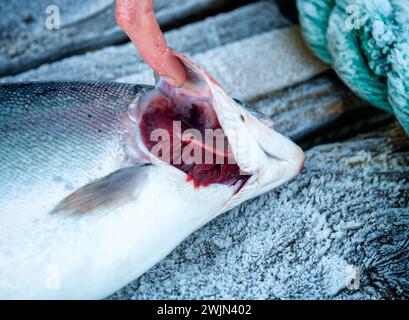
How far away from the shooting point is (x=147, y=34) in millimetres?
918

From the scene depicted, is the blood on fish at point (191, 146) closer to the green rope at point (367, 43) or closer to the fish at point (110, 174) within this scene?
the fish at point (110, 174)

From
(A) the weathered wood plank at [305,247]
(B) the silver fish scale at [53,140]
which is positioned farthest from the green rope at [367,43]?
(B) the silver fish scale at [53,140]

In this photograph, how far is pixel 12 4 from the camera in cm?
167

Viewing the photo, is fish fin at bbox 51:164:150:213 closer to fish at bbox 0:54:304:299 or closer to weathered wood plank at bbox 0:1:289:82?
fish at bbox 0:54:304:299

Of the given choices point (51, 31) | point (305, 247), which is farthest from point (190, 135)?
point (51, 31)

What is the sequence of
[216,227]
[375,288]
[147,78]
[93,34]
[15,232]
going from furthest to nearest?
1. [93,34]
2. [147,78]
3. [216,227]
4. [375,288]
5. [15,232]

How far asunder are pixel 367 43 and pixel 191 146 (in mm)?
557

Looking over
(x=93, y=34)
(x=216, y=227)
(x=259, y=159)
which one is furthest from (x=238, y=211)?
(x=93, y=34)

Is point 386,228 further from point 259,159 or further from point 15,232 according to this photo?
point 15,232

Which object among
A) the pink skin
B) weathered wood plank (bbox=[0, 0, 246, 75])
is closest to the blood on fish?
the pink skin

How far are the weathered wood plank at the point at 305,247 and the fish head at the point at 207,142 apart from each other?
9 centimetres

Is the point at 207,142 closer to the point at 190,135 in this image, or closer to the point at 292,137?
the point at 190,135

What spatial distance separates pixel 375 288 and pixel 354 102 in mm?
664
